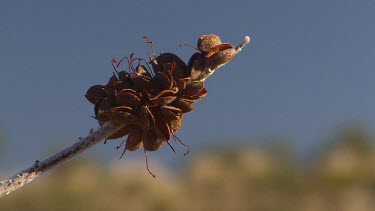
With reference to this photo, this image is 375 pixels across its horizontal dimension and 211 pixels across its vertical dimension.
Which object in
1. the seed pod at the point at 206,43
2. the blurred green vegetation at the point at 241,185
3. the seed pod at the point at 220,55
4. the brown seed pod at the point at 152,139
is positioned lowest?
the blurred green vegetation at the point at 241,185

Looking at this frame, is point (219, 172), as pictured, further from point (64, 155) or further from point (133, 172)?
point (64, 155)

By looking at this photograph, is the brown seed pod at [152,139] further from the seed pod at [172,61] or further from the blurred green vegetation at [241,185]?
the blurred green vegetation at [241,185]

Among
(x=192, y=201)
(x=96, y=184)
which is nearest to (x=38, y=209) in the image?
(x=96, y=184)

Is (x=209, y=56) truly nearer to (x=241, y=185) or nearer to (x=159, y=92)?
(x=159, y=92)

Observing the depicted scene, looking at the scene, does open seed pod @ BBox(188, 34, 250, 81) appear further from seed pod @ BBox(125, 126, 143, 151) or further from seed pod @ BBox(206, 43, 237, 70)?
seed pod @ BBox(125, 126, 143, 151)

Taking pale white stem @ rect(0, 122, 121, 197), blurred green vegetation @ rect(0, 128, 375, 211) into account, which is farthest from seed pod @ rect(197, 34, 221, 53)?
blurred green vegetation @ rect(0, 128, 375, 211)

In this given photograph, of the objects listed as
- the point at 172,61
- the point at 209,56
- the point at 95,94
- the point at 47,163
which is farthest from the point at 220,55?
the point at 47,163

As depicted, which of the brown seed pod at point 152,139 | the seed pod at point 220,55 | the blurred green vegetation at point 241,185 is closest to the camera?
the seed pod at point 220,55

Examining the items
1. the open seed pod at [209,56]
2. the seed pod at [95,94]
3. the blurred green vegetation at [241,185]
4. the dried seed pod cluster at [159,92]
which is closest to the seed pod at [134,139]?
the dried seed pod cluster at [159,92]
